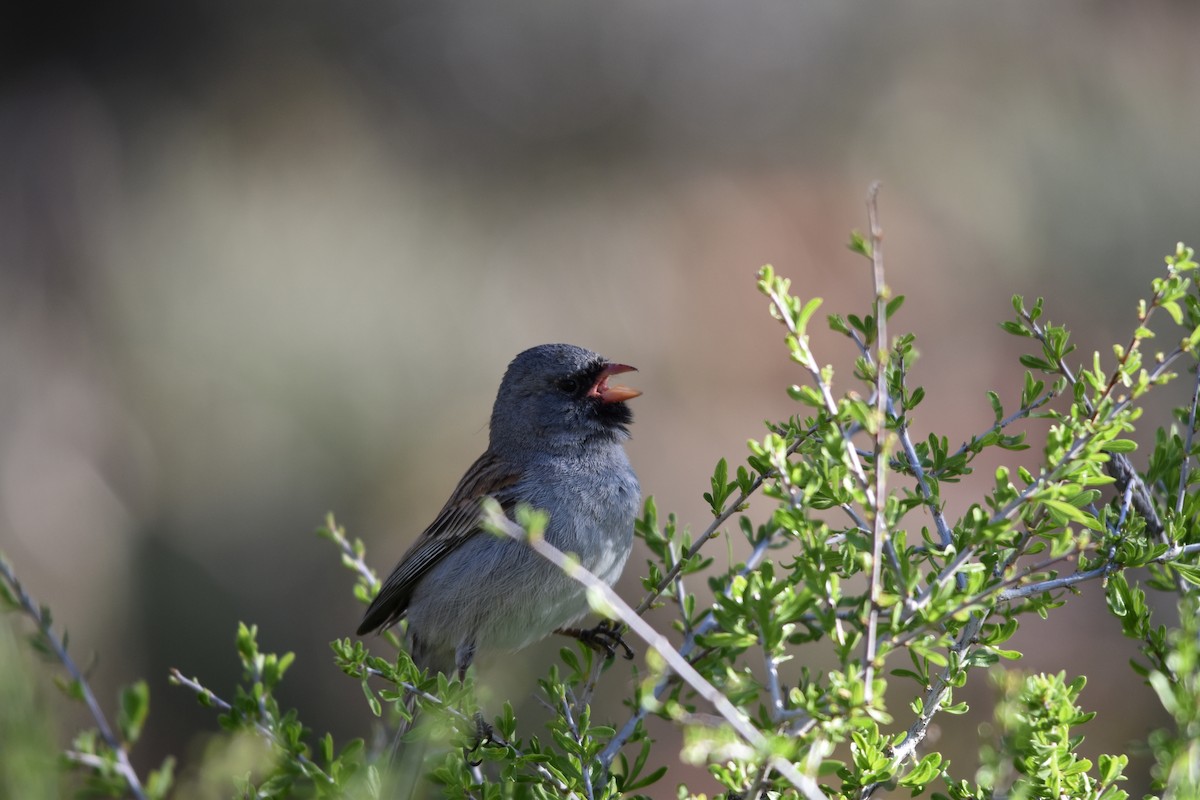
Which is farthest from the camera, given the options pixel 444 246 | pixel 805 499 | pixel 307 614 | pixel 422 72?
pixel 422 72

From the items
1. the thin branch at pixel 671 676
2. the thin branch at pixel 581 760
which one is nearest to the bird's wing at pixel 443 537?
the thin branch at pixel 671 676

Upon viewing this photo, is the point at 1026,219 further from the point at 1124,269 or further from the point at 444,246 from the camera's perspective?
the point at 444,246

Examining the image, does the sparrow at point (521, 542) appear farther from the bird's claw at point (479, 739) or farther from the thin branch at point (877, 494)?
the thin branch at point (877, 494)

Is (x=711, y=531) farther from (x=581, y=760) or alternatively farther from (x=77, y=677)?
(x=77, y=677)

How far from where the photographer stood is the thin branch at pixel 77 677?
1.31m

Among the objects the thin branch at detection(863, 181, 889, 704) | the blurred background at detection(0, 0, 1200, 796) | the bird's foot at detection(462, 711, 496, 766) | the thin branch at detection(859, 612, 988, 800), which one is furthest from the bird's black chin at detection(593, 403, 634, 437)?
the blurred background at detection(0, 0, 1200, 796)

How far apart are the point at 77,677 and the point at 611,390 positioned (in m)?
2.59

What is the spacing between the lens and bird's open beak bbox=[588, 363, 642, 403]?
379 centimetres

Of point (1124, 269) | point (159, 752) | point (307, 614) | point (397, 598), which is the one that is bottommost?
point (159, 752)

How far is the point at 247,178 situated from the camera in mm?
7449

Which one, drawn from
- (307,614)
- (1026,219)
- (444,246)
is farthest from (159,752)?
(1026,219)

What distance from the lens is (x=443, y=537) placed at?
388cm

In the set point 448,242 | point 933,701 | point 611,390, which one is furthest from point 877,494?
point 448,242

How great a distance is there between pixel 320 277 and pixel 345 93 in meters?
1.58
